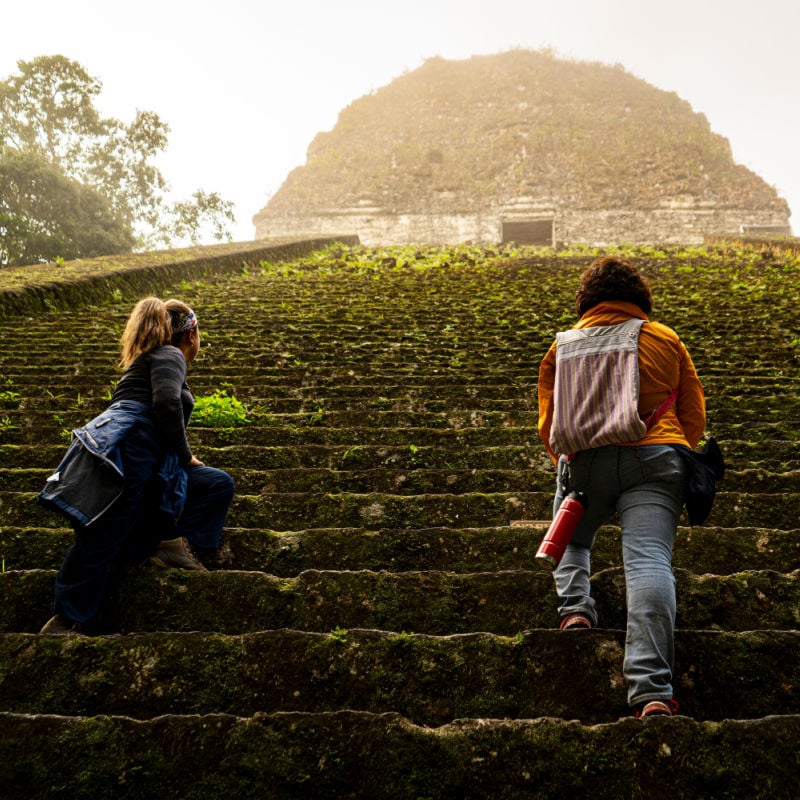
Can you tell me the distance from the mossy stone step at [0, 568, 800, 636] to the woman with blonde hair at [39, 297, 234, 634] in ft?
0.56

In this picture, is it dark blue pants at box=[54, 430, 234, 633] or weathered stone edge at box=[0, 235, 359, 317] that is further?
weathered stone edge at box=[0, 235, 359, 317]

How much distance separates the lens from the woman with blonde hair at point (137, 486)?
7.59 ft

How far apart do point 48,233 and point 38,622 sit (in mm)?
21953

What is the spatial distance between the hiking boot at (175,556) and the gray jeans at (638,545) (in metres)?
1.49

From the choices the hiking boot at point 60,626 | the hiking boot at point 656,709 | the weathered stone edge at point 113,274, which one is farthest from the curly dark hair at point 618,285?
the weathered stone edge at point 113,274

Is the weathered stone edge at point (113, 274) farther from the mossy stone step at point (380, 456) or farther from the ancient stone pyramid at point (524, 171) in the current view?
the ancient stone pyramid at point (524, 171)

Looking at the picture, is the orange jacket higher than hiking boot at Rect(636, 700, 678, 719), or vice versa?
the orange jacket

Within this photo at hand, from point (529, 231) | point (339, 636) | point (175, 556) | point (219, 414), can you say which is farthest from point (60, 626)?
point (529, 231)

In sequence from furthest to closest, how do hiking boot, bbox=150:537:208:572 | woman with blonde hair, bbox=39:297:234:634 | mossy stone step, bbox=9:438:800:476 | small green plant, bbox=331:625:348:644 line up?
1. mossy stone step, bbox=9:438:800:476
2. hiking boot, bbox=150:537:208:572
3. woman with blonde hair, bbox=39:297:234:634
4. small green plant, bbox=331:625:348:644

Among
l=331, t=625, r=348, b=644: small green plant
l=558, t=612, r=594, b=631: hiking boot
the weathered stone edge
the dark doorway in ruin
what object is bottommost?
l=558, t=612, r=594, b=631: hiking boot

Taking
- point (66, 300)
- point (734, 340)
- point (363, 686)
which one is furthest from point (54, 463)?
point (734, 340)

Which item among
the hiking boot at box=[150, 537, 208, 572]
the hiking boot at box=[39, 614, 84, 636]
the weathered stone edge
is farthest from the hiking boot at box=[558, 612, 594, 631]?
the weathered stone edge

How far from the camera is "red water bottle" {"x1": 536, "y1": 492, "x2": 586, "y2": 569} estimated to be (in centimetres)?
212

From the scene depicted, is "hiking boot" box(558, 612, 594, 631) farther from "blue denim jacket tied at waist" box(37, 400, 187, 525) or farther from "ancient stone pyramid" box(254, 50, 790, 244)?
"ancient stone pyramid" box(254, 50, 790, 244)
